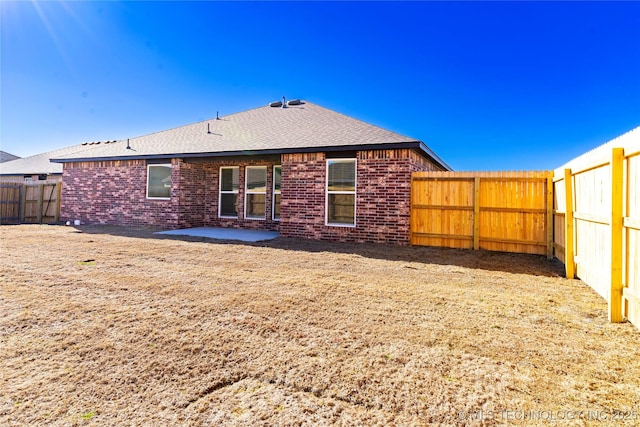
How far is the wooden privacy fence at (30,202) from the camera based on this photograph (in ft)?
51.3

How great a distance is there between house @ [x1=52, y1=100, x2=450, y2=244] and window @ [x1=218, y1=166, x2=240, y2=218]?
0.04 meters

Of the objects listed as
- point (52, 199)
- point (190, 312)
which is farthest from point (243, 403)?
point (52, 199)

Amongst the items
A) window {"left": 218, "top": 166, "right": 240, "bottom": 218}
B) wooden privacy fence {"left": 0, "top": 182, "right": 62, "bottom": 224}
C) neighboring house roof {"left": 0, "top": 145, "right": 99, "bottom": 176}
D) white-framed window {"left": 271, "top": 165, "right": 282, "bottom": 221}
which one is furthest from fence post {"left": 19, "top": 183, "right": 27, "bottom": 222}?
white-framed window {"left": 271, "top": 165, "right": 282, "bottom": 221}

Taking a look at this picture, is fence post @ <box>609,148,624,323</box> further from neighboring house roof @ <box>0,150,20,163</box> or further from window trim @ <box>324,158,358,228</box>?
neighboring house roof @ <box>0,150,20,163</box>

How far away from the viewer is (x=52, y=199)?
1578 centimetres

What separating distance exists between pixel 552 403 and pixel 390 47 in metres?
13.8

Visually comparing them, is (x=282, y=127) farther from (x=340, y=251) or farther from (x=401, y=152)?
(x=340, y=251)

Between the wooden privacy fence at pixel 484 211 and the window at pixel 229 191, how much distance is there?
7.12m

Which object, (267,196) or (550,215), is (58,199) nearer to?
(267,196)

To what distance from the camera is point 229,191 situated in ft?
41.5

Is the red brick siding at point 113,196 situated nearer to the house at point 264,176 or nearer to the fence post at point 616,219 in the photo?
the house at point 264,176

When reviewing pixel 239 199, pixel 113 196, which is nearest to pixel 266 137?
pixel 239 199

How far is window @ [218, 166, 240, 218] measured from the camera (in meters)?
12.6

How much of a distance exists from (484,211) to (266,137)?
25.3 feet
